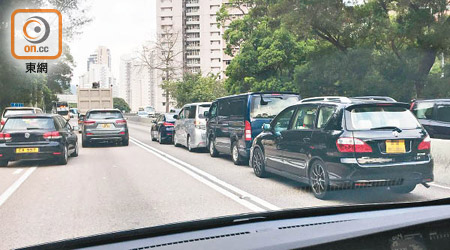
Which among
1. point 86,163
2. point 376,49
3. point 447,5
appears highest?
point 447,5

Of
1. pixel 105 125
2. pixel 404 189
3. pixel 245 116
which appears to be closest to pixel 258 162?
pixel 245 116

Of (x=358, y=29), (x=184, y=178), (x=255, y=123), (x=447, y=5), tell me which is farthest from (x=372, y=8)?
(x=184, y=178)

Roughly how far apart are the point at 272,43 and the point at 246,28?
15.7 ft

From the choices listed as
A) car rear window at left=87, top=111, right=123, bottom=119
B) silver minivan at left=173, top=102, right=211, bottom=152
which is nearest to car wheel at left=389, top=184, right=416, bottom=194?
silver minivan at left=173, top=102, right=211, bottom=152

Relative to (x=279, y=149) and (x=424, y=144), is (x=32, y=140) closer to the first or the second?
(x=279, y=149)

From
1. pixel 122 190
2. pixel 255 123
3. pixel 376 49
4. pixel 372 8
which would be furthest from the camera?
pixel 376 49

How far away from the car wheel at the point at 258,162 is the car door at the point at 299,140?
3.84ft

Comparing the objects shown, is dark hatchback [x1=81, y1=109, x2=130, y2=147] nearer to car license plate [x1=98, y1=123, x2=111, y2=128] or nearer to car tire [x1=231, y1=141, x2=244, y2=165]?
car license plate [x1=98, y1=123, x2=111, y2=128]

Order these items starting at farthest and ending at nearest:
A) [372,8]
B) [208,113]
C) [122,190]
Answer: [372,8] → [208,113] → [122,190]

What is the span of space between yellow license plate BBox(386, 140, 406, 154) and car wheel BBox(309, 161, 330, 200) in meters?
0.97

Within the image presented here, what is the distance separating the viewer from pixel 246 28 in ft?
133

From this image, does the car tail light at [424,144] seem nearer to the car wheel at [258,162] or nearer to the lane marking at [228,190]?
the lane marking at [228,190]

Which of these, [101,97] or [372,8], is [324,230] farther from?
[101,97]

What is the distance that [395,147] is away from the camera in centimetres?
699
